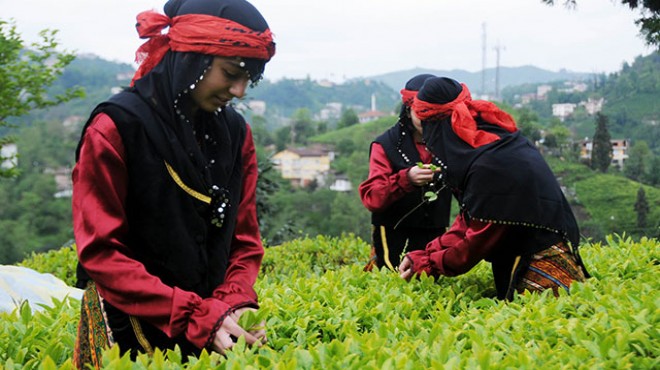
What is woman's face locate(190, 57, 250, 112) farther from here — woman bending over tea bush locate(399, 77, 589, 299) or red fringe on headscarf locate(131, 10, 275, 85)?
woman bending over tea bush locate(399, 77, 589, 299)

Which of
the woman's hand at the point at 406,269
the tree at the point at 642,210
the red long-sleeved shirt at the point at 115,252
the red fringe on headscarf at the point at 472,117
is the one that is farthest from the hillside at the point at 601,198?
the red long-sleeved shirt at the point at 115,252

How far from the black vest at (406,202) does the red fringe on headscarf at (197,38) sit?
2226 millimetres

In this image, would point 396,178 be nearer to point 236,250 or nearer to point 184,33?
point 236,250

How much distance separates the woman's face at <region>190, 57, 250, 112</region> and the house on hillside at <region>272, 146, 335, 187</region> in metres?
69.4

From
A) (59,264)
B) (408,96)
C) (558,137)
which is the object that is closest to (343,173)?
(558,137)

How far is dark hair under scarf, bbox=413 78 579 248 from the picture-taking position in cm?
283

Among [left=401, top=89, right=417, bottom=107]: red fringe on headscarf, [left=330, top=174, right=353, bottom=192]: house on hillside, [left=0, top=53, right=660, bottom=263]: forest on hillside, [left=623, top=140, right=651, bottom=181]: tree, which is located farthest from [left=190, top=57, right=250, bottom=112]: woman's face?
[left=330, top=174, right=353, bottom=192]: house on hillside

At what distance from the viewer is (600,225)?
2456cm

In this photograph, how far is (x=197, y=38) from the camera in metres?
1.94

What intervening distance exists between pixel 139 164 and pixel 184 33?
1.27 ft

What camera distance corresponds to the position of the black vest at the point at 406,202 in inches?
166

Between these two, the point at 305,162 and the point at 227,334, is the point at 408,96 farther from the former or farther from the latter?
the point at 305,162

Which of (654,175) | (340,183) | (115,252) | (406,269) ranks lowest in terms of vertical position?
(340,183)

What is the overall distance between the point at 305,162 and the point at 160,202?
76.9m
